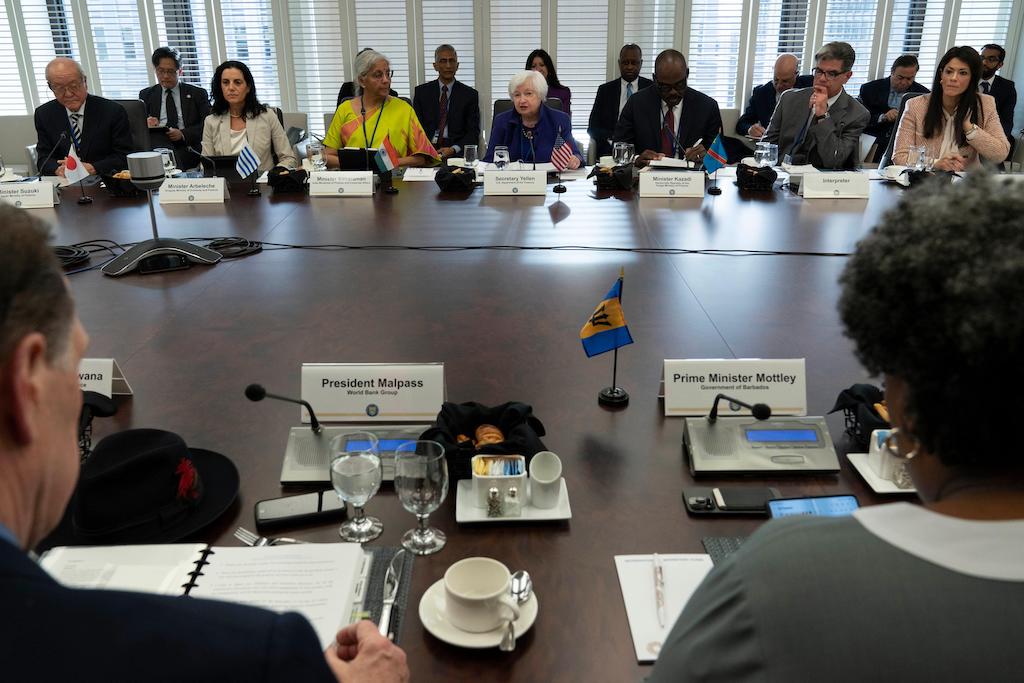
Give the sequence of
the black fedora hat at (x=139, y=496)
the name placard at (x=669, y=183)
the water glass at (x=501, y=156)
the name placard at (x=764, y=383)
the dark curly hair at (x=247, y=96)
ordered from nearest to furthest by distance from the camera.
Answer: the black fedora hat at (x=139, y=496)
the name placard at (x=764, y=383)
the name placard at (x=669, y=183)
the water glass at (x=501, y=156)
the dark curly hair at (x=247, y=96)

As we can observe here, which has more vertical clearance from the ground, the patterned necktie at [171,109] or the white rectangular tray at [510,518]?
the patterned necktie at [171,109]

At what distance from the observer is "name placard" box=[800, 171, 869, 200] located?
3.49 metres

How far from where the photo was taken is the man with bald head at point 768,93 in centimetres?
619

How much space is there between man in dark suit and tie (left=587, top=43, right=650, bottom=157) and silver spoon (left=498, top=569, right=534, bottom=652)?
17.8ft

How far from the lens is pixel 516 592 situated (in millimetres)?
1008

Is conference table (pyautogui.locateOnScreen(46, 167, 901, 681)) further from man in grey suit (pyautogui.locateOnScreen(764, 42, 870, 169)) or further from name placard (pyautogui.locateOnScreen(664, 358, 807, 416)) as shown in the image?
man in grey suit (pyautogui.locateOnScreen(764, 42, 870, 169))

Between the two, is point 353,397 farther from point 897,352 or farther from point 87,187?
point 87,187

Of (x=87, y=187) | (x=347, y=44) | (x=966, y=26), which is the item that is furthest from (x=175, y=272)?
(x=966, y=26)

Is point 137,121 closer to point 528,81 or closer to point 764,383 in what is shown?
point 528,81

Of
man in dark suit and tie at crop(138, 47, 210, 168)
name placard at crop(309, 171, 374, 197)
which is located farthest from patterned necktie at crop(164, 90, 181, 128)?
name placard at crop(309, 171, 374, 197)

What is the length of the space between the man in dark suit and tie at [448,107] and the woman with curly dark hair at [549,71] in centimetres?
61

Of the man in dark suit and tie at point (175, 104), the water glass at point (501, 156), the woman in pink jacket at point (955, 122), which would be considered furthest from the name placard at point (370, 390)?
the man in dark suit and tie at point (175, 104)

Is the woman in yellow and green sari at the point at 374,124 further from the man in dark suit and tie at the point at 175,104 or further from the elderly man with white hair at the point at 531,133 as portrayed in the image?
the man in dark suit and tie at the point at 175,104

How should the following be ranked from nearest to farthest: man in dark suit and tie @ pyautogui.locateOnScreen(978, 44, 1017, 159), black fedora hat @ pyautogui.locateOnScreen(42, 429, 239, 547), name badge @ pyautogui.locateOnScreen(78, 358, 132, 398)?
black fedora hat @ pyautogui.locateOnScreen(42, 429, 239, 547)
name badge @ pyautogui.locateOnScreen(78, 358, 132, 398)
man in dark suit and tie @ pyautogui.locateOnScreen(978, 44, 1017, 159)
